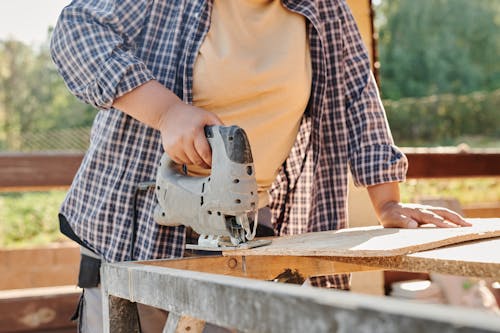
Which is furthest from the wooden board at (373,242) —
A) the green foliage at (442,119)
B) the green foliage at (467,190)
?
the green foliage at (442,119)

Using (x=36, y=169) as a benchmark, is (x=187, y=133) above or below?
above

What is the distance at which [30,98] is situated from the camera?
14.3 m

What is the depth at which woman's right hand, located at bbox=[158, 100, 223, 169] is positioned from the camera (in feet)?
4.01

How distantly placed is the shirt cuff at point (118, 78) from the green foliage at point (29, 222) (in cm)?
683

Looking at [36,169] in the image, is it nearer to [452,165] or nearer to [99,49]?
[99,49]

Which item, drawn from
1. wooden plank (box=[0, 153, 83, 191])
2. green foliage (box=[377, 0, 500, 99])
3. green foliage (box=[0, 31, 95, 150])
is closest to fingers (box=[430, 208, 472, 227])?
wooden plank (box=[0, 153, 83, 191])

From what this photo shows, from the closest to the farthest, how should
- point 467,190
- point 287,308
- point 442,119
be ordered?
point 287,308 → point 467,190 → point 442,119

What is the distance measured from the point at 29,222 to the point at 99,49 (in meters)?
7.62

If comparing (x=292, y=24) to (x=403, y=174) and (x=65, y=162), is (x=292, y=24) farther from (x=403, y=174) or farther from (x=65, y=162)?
(x=65, y=162)

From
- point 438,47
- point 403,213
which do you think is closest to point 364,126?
point 403,213

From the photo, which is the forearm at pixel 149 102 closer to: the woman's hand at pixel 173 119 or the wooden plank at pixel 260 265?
the woman's hand at pixel 173 119

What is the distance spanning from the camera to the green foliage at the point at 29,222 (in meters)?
8.10

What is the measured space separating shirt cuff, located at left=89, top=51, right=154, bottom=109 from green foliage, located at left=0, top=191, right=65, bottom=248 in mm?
6830

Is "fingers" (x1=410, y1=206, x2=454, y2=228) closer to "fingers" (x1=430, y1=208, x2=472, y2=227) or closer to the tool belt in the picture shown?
"fingers" (x1=430, y1=208, x2=472, y2=227)
